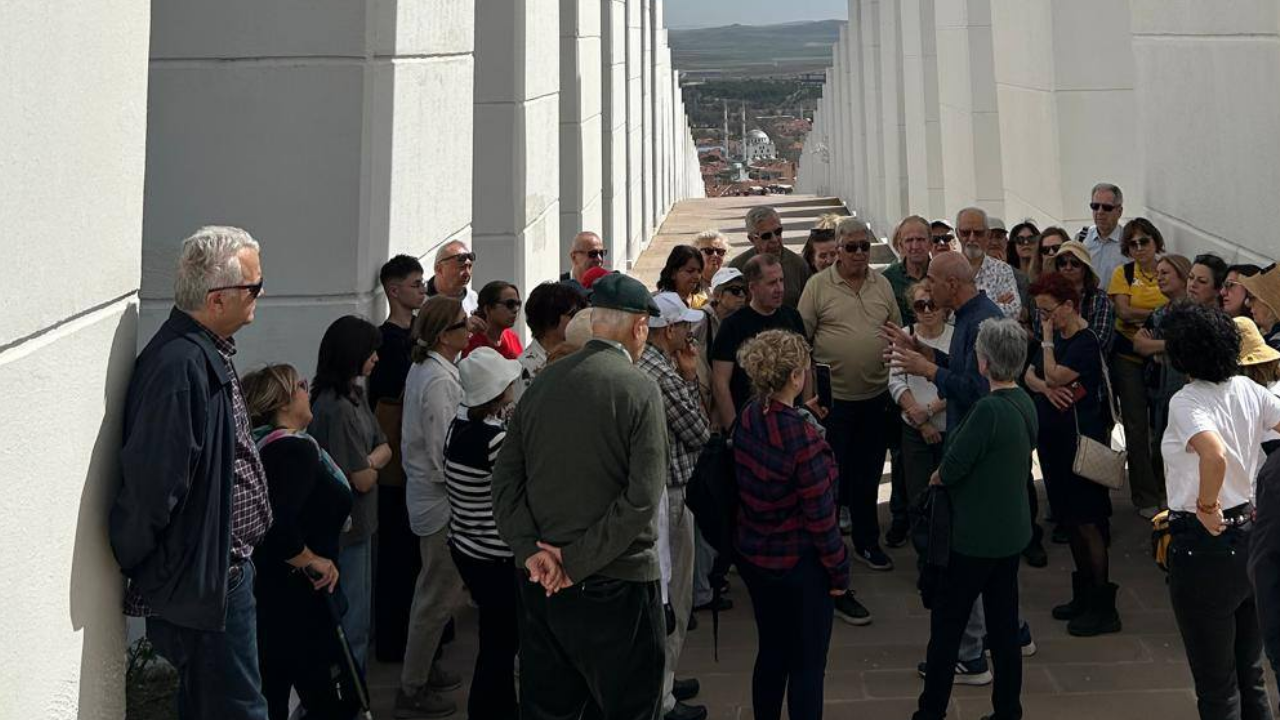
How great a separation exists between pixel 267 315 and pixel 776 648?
2748 mm

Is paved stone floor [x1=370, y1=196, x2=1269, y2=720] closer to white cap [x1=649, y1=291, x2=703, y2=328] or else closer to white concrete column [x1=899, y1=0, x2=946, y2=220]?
white cap [x1=649, y1=291, x2=703, y2=328]

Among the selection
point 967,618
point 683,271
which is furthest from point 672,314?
point 683,271

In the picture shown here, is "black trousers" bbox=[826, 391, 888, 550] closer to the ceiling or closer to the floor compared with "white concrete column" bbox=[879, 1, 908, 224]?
closer to the floor

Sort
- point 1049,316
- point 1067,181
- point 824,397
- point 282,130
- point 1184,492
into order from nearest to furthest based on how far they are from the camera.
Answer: point 1184,492, point 282,130, point 1049,316, point 824,397, point 1067,181

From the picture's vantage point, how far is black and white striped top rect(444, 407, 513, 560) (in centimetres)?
565

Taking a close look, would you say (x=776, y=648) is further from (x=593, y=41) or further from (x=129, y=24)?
(x=593, y=41)

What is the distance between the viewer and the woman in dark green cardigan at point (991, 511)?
225 inches

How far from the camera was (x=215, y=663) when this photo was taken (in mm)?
4203

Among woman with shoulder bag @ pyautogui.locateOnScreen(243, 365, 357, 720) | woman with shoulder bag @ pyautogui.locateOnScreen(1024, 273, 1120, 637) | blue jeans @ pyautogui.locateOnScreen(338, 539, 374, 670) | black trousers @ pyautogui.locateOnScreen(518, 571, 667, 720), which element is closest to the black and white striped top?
blue jeans @ pyautogui.locateOnScreen(338, 539, 374, 670)

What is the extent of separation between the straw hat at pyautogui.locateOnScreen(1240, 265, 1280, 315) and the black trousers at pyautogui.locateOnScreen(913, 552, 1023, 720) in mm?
1877

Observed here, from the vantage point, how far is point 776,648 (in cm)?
565

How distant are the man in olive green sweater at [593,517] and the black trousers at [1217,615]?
1795mm

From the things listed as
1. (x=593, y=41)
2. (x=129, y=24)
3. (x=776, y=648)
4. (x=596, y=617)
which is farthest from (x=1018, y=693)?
(x=593, y=41)

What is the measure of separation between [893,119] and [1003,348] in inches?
945
